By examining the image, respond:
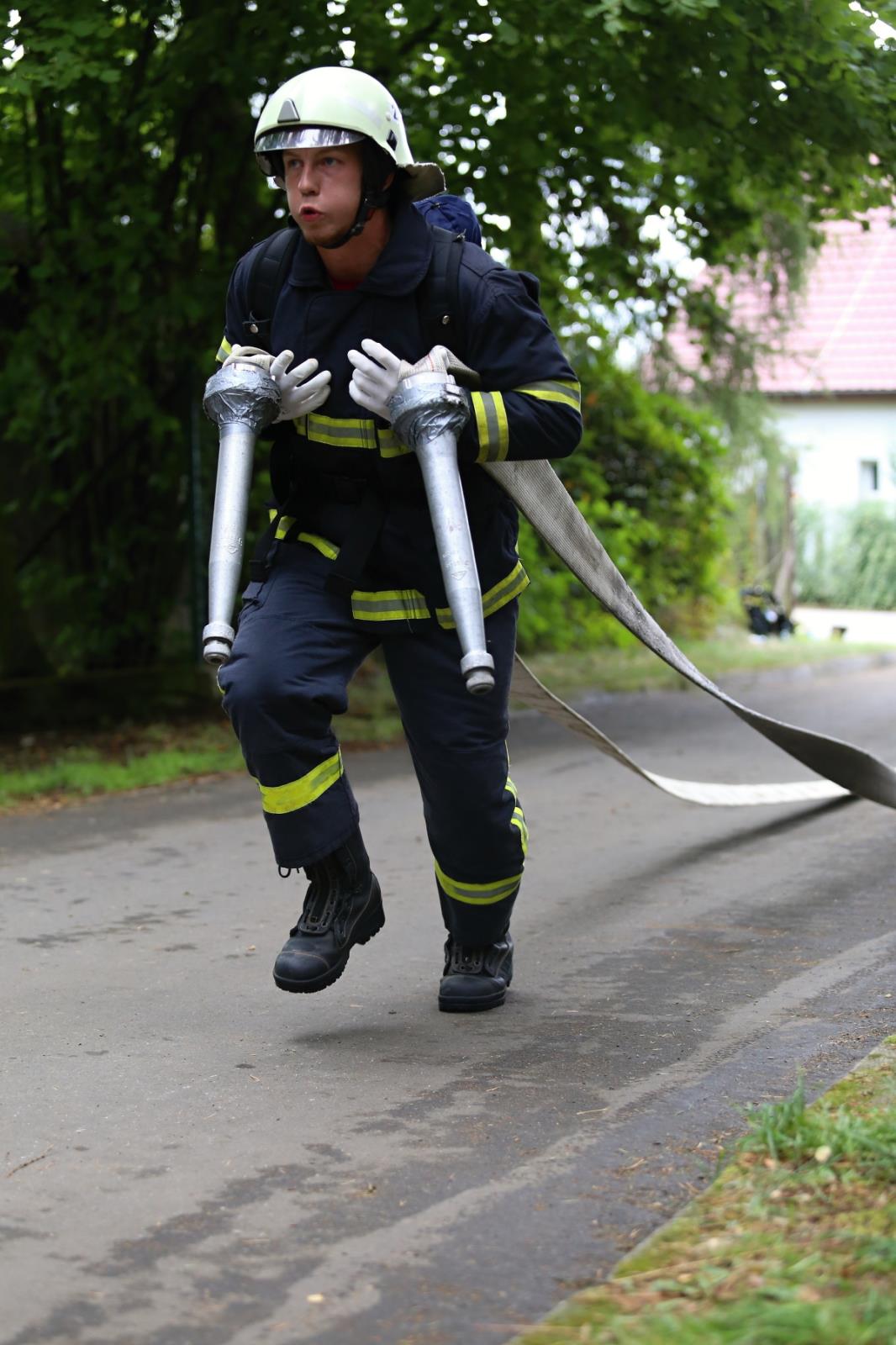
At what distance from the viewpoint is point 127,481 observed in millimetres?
10836

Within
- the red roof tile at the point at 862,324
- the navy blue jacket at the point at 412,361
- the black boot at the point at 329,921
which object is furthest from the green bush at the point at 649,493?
the red roof tile at the point at 862,324

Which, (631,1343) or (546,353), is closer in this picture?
(631,1343)

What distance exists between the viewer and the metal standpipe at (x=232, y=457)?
3.90m

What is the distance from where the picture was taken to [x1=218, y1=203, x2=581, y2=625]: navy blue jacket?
3990 mm

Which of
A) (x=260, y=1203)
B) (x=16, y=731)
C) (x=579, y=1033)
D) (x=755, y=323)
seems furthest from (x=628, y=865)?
(x=755, y=323)

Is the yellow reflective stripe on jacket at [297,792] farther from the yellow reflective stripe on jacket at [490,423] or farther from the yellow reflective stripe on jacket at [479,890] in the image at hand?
the yellow reflective stripe on jacket at [490,423]

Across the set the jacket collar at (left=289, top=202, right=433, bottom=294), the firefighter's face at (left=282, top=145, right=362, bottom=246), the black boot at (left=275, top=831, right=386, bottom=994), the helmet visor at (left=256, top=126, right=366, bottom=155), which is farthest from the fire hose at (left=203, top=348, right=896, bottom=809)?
the black boot at (left=275, top=831, right=386, bottom=994)

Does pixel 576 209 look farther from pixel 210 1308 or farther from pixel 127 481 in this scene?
pixel 210 1308

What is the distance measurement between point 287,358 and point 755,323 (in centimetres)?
1153

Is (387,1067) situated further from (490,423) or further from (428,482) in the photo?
(490,423)

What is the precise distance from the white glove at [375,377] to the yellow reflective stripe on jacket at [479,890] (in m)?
1.13

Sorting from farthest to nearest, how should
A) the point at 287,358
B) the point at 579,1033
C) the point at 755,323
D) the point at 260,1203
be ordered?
the point at 755,323 < the point at 579,1033 < the point at 287,358 < the point at 260,1203

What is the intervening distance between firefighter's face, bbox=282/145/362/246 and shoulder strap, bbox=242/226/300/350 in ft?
0.53

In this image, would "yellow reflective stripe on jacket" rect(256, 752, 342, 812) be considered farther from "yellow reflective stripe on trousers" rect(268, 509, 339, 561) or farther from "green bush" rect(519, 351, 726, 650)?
"green bush" rect(519, 351, 726, 650)
